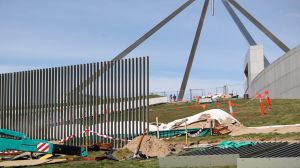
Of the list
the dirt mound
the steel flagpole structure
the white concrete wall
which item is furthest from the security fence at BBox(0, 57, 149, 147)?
the steel flagpole structure

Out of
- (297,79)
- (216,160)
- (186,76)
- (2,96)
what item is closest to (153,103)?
(186,76)

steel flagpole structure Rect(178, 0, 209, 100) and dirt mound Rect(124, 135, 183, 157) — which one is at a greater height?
steel flagpole structure Rect(178, 0, 209, 100)

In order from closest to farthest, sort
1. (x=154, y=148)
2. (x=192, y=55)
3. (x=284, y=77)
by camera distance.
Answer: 1. (x=154, y=148)
2. (x=284, y=77)
3. (x=192, y=55)

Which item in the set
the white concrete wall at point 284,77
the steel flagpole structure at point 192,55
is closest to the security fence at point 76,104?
the white concrete wall at point 284,77

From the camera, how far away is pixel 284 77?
47469mm

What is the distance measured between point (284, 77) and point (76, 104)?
35487 millimetres

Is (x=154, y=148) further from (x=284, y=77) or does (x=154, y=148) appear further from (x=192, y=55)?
(x=192, y=55)

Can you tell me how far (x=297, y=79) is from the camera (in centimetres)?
4384

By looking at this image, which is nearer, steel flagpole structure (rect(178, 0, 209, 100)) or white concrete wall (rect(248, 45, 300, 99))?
white concrete wall (rect(248, 45, 300, 99))

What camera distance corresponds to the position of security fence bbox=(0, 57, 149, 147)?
16.2 metres

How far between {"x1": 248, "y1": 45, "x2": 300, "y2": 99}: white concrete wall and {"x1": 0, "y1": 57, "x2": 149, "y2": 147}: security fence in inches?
1241

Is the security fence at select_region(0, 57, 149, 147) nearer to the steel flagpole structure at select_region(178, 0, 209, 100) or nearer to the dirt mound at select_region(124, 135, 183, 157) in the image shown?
the dirt mound at select_region(124, 135, 183, 157)

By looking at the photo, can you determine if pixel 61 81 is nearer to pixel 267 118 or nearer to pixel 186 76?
pixel 267 118

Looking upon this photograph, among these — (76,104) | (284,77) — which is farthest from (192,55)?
(76,104)
